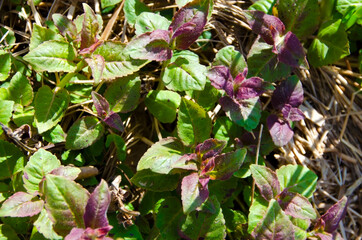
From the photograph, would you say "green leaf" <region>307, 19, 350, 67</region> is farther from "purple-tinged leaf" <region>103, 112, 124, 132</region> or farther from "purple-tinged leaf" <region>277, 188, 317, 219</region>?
"purple-tinged leaf" <region>103, 112, 124, 132</region>

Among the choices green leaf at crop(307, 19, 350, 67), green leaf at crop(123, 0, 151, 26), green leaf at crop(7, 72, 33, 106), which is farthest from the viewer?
green leaf at crop(307, 19, 350, 67)

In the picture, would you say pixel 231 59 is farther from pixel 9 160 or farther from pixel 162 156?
pixel 9 160

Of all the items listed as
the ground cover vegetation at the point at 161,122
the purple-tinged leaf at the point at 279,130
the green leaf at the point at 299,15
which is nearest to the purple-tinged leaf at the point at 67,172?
the ground cover vegetation at the point at 161,122

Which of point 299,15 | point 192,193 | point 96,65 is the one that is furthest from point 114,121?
point 299,15

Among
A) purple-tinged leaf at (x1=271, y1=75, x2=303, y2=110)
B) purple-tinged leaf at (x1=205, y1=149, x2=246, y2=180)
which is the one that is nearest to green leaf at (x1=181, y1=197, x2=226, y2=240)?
purple-tinged leaf at (x1=205, y1=149, x2=246, y2=180)

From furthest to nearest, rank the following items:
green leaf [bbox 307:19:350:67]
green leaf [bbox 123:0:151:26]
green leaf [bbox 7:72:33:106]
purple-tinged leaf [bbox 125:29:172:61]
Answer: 1. green leaf [bbox 307:19:350:67]
2. green leaf [bbox 123:0:151:26]
3. green leaf [bbox 7:72:33:106]
4. purple-tinged leaf [bbox 125:29:172:61]

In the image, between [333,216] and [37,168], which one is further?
[333,216]

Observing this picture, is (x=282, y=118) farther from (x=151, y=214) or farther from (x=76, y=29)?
(x=76, y=29)
